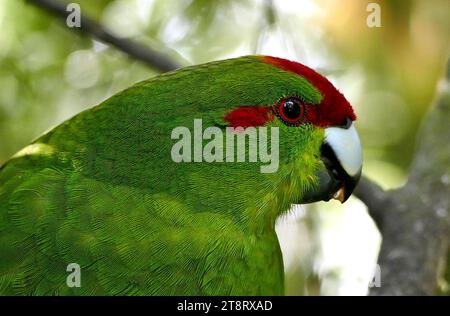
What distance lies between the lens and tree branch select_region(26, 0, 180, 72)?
3.11 metres

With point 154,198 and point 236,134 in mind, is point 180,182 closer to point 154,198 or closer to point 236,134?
point 154,198

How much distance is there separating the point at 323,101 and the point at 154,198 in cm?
73

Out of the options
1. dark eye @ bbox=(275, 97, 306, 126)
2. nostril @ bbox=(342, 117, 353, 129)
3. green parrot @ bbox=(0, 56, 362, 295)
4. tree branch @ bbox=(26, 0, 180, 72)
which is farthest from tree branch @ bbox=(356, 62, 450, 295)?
tree branch @ bbox=(26, 0, 180, 72)

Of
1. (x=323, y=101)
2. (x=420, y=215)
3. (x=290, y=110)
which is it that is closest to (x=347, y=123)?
(x=323, y=101)

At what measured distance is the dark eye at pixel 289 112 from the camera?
2.45 metres

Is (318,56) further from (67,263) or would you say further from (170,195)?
(67,263)

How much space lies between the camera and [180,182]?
7.54 ft

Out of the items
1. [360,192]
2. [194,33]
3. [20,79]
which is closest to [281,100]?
[360,192]

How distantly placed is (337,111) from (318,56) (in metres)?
1.44

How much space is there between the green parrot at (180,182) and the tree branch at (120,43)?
2.33 ft

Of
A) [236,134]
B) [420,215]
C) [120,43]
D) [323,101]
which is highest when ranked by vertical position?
[120,43]

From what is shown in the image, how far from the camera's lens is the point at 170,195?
2271 mm

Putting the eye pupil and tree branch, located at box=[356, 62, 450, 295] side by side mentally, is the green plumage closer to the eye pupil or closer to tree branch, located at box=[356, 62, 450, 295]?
the eye pupil

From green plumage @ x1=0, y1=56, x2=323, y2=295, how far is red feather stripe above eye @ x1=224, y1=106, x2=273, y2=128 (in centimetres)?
2
